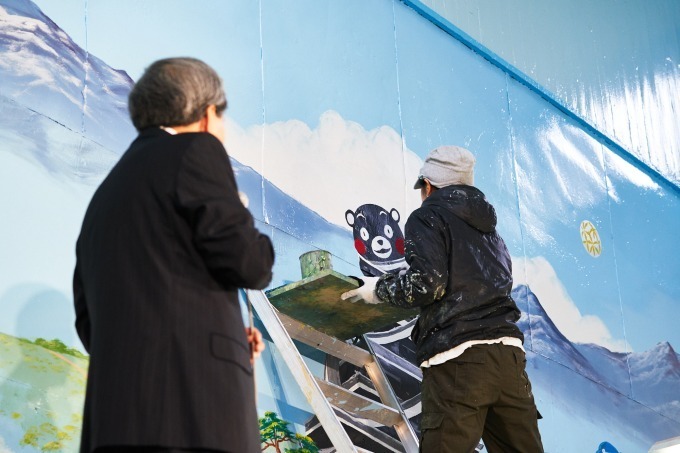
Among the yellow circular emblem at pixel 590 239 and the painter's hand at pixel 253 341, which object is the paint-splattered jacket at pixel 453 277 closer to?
the painter's hand at pixel 253 341

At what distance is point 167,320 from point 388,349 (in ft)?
9.07

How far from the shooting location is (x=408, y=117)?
5375 millimetres

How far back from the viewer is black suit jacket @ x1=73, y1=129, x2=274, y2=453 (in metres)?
1.99

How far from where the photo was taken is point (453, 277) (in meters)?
3.66

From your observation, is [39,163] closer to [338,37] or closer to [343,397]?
[343,397]

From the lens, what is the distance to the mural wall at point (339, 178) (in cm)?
340

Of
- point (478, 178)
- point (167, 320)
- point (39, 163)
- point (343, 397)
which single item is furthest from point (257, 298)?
point (478, 178)

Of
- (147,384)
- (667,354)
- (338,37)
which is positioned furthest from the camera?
(667,354)

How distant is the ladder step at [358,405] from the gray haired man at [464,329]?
17.8 inches

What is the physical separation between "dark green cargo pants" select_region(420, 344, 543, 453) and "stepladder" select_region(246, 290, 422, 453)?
331 millimetres

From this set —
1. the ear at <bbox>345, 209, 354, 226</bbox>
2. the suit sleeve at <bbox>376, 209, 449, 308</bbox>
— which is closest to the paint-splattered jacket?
the suit sleeve at <bbox>376, 209, 449, 308</bbox>

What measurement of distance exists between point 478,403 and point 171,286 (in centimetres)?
174

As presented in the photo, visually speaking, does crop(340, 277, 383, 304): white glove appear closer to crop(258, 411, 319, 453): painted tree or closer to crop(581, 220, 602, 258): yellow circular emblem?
crop(258, 411, 319, 453): painted tree

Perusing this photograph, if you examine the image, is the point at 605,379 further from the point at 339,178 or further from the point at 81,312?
the point at 81,312
